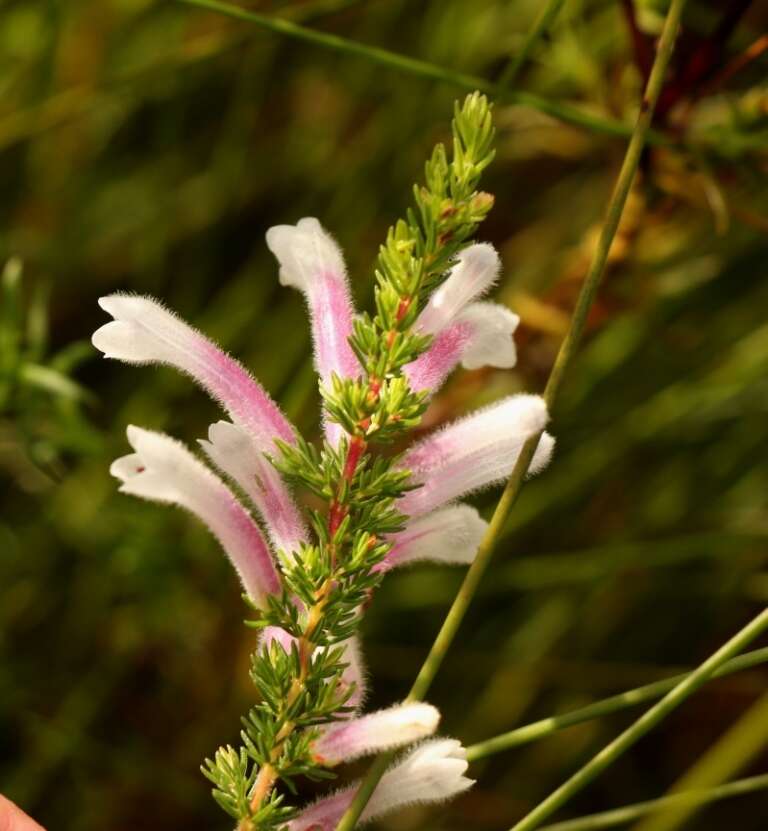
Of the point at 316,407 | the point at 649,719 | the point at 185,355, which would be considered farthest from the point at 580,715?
the point at 316,407

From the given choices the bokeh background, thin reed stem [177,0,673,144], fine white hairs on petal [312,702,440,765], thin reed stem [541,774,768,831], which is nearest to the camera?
fine white hairs on petal [312,702,440,765]

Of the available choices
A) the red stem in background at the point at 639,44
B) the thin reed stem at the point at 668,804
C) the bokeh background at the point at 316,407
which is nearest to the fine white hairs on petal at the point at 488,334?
the thin reed stem at the point at 668,804

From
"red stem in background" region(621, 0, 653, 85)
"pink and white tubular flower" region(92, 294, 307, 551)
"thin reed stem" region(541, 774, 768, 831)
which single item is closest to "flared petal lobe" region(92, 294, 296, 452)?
"pink and white tubular flower" region(92, 294, 307, 551)

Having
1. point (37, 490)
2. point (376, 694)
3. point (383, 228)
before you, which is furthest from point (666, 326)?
point (37, 490)

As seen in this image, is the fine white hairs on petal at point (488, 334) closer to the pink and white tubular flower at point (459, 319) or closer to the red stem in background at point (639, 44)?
the pink and white tubular flower at point (459, 319)

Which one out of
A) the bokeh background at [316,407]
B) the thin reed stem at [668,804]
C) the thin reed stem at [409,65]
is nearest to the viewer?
the thin reed stem at [668,804]

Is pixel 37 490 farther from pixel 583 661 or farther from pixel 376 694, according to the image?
pixel 583 661

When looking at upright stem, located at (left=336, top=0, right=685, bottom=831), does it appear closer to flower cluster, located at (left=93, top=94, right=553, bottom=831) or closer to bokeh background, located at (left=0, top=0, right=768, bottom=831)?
flower cluster, located at (left=93, top=94, right=553, bottom=831)

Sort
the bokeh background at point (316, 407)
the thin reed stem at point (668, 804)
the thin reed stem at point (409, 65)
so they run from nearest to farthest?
the thin reed stem at point (668, 804), the thin reed stem at point (409, 65), the bokeh background at point (316, 407)
